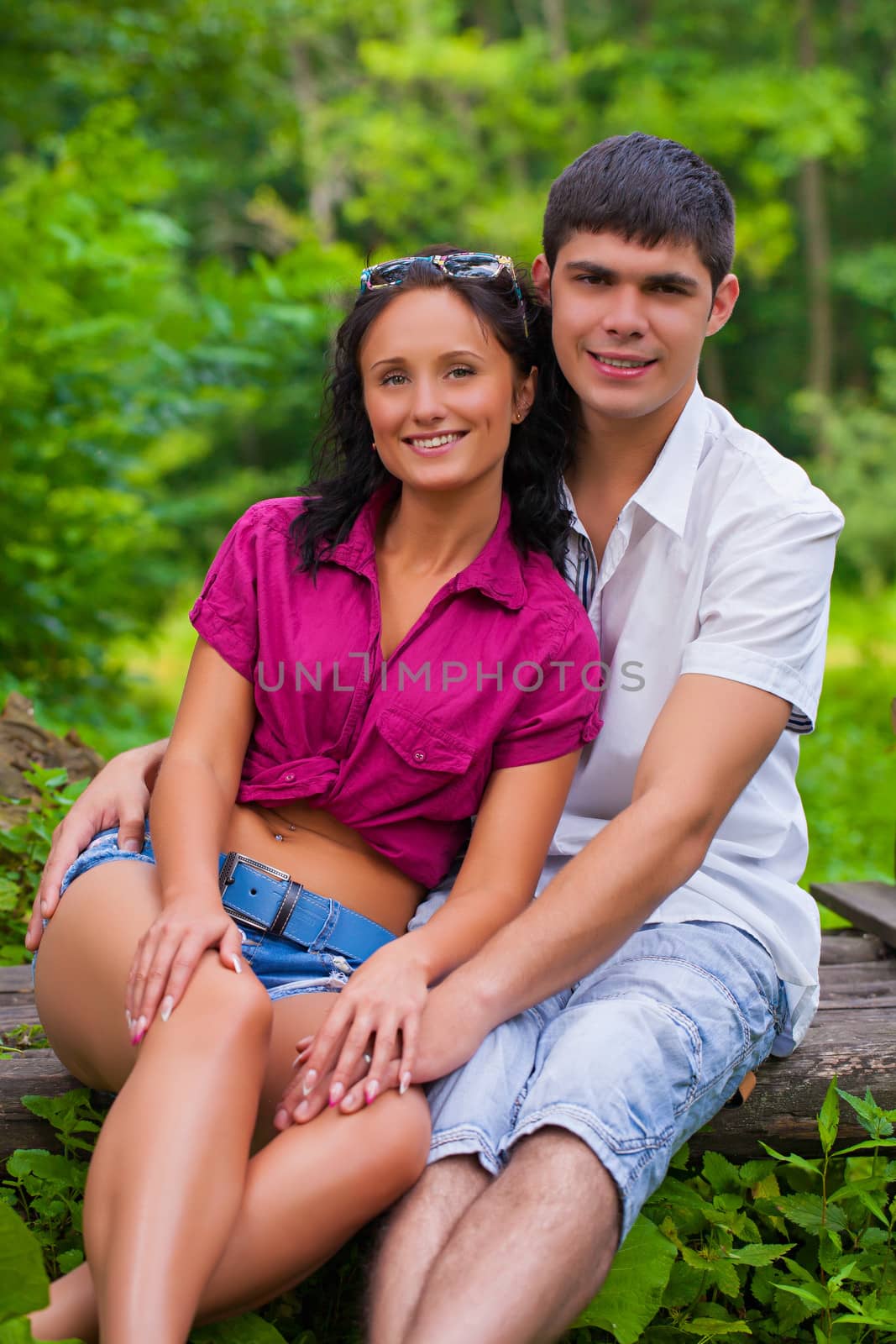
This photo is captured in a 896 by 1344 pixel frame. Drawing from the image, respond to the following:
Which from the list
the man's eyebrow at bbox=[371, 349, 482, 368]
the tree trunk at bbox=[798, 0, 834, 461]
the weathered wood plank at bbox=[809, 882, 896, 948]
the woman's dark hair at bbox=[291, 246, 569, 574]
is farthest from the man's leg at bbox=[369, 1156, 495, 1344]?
the tree trunk at bbox=[798, 0, 834, 461]

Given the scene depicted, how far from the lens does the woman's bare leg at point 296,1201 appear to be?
1.76 meters

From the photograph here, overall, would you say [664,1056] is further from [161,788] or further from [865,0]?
[865,0]

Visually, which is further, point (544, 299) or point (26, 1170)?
point (544, 299)

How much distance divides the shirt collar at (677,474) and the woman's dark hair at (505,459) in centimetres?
12

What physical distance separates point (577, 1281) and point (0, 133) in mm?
20902

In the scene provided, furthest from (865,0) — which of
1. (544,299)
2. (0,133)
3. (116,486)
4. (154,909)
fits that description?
(154,909)

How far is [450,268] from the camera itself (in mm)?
2391

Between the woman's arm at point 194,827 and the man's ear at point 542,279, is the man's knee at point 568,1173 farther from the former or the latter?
the man's ear at point 542,279

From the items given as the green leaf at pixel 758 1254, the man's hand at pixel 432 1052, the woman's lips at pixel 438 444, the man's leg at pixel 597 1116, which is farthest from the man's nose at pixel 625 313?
the green leaf at pixel 758 1254

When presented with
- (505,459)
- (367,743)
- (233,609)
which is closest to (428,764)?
(367,743)

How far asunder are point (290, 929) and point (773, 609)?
3.26 ft

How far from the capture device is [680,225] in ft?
7.88

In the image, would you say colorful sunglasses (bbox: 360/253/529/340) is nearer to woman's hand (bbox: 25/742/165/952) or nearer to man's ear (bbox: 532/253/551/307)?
man's ear (bbox: 532/253/551/307)

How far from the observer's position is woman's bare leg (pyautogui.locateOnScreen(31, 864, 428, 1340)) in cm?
176
